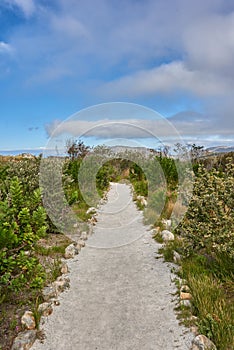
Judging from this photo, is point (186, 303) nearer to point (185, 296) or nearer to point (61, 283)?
point (185, 296)

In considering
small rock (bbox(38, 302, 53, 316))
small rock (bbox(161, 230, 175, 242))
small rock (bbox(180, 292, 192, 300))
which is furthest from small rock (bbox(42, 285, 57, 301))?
small rock (bbox(161, 230, 175, 242))

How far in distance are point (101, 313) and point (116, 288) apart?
2.65 ft

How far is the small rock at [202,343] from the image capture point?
3.21 m

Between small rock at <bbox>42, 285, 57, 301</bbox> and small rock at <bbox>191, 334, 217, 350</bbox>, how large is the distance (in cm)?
213

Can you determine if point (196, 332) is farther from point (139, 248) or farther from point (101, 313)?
point (139, 248)

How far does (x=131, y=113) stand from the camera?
828 centimetres

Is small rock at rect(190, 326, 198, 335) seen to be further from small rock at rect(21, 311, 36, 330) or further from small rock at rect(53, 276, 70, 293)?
small rock at rect(53, 276, 70, 293)

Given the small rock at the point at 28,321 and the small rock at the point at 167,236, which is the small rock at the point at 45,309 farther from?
the small rock at the point at 167,236

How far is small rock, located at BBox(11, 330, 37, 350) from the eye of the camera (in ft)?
11.1

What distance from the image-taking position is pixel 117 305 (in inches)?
173

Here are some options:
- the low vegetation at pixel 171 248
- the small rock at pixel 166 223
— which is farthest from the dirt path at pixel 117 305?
the small rock at pixel 166 223

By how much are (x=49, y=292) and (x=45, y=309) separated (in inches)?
19.5

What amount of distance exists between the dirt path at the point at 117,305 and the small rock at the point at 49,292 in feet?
0.49

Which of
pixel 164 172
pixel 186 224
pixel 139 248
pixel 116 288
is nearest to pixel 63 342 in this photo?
pixel 116 288
